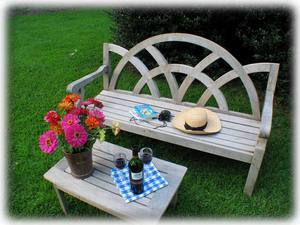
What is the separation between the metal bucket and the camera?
199 centimetres

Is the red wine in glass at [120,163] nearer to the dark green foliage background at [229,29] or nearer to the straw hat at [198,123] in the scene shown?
the straw hat at [198,123]

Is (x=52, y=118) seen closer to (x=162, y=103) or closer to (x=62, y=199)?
(x=62, y=199)

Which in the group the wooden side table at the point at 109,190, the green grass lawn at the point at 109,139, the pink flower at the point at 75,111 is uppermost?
the pink flower at the point at 75,111

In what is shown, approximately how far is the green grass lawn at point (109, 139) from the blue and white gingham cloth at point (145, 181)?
1.77ft

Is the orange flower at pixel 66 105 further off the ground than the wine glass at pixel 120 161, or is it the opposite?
the orange flower at pixel 66 105

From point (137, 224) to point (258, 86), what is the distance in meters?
3.35

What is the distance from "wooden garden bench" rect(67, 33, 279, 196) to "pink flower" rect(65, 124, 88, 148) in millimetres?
982

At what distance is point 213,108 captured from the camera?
2.98 m

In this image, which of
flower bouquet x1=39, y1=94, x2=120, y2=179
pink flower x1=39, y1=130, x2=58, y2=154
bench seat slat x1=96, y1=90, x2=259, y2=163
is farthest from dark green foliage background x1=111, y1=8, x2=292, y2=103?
pink flower x1=39, y1=130, x2=58, y2=154

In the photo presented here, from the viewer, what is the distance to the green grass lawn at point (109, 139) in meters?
2.53

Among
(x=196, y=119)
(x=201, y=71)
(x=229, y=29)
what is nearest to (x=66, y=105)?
(x=196, y=119)

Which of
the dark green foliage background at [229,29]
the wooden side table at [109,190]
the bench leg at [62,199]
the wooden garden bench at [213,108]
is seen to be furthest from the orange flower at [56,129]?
the dark green foliage background at [229,29]

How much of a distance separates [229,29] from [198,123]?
241cm

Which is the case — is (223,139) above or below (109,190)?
above
